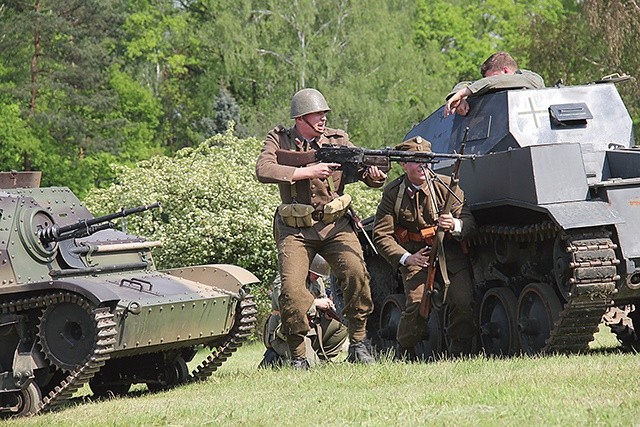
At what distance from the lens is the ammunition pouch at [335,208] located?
11375mm

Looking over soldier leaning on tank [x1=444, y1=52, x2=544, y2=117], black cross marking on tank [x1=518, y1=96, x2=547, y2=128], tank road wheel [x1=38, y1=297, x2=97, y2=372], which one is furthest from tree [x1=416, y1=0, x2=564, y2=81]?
tank road wheel [x1=38, y1=297, x2=97, y2=372]

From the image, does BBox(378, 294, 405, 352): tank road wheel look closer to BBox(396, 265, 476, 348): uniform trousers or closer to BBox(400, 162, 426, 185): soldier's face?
BBox(396, 265, 476, 348): uniform trousers

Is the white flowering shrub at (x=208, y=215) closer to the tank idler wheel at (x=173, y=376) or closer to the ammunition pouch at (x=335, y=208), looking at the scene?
the tank idler wheel at (x=173, y=376)

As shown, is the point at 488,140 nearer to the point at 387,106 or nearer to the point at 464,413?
the point at 464,413

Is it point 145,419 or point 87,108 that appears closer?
point 145,419

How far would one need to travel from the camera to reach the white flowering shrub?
79.5ft

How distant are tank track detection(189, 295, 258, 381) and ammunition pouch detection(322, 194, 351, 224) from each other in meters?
1.90

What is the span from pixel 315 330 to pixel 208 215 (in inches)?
432

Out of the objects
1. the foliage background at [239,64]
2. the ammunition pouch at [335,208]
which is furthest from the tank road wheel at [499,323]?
the foliage background at [239,64]

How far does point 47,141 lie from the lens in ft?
136

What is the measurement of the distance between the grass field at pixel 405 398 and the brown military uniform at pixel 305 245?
560mm

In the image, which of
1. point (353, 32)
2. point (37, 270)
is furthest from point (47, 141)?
point (37, 270)

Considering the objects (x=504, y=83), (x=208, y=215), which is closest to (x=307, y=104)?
(x=504, y=83)

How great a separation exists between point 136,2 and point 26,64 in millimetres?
11588
